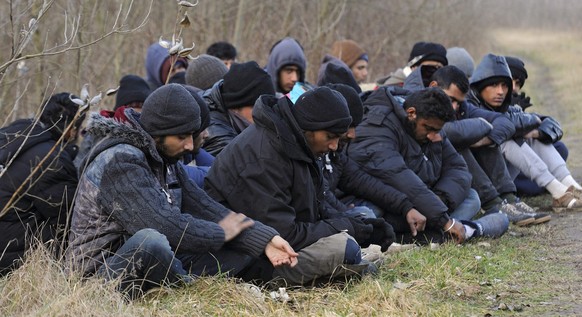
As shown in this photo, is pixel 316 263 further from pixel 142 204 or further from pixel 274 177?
pixel 142 204

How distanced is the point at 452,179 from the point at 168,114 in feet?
11.7

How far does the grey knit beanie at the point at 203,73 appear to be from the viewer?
28.8ft

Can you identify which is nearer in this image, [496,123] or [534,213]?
[534,213]

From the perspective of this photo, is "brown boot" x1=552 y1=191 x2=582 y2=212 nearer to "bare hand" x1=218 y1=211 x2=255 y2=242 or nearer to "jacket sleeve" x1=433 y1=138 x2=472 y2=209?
"jacket sleeve" x1=433 y1=138 x2=472 y2=209

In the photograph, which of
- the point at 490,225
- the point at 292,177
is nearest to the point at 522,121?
the point at 490,225

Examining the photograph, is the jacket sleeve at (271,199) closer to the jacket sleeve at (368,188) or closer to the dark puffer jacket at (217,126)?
the dark puffer jacket at (217,126)

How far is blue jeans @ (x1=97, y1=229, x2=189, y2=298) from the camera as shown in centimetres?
510

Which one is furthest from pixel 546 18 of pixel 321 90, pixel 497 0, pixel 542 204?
pixel 321 90

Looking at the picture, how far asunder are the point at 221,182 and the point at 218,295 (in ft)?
2.73

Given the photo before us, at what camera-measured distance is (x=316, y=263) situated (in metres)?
5.70

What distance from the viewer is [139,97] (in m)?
8.28

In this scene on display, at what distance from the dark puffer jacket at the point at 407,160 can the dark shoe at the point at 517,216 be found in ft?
1.90

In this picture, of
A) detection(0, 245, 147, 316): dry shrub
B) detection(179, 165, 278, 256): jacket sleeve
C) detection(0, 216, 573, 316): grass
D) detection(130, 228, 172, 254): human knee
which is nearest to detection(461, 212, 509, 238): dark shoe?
detection(0, 216, 573, 316): grass

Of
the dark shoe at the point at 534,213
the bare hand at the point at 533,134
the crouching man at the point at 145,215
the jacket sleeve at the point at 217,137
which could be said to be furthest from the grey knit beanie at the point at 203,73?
the crouching man at the point at 145,215
